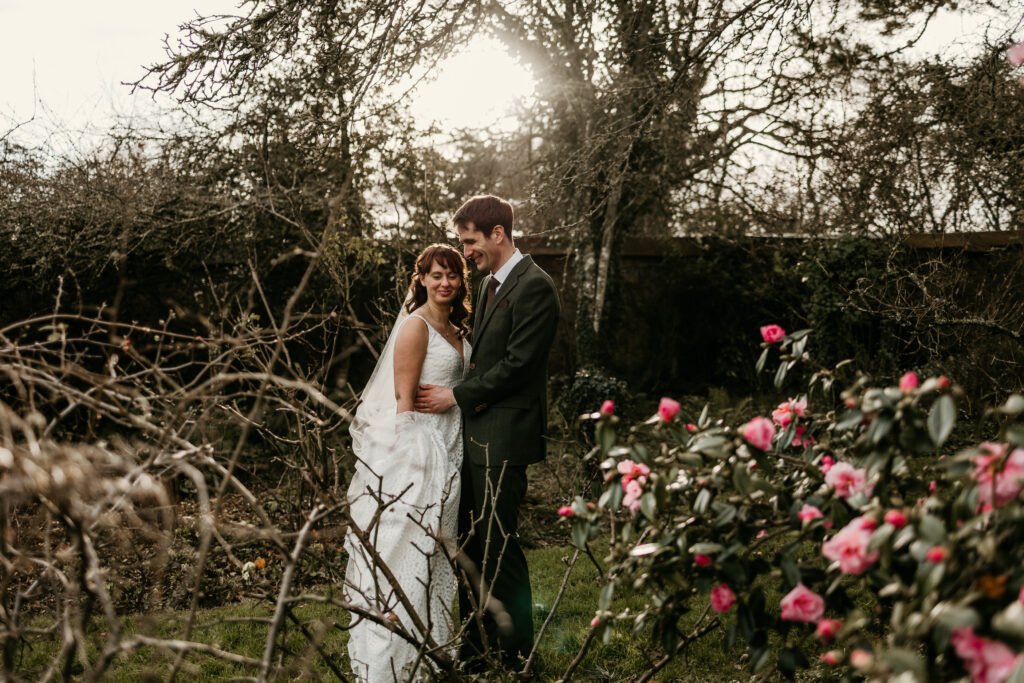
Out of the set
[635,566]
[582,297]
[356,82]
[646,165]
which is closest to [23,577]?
[356,82]

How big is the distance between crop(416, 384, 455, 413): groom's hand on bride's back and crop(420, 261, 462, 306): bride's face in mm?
396

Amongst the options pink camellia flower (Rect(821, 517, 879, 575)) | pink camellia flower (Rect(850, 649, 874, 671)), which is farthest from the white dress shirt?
pink camellia flower (Rect(850, 649, 874, 671))

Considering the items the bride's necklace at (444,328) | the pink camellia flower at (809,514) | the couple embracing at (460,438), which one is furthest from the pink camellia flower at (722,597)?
the bride's necklace at (444,328)

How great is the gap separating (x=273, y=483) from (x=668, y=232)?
6.05 meters

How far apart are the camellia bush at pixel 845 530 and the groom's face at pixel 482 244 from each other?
5.31ft

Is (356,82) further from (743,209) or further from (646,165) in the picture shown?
(743,209)

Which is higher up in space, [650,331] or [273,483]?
[650,331]

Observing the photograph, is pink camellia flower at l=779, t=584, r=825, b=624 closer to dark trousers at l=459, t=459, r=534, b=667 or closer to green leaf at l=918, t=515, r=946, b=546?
green leaf at l=918, t=515, r=946, b=546

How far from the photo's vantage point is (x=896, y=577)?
Answer: 1.63 meters

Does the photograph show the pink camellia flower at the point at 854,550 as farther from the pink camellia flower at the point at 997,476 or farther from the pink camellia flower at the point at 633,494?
the pink camellia flower at the point at 633,494

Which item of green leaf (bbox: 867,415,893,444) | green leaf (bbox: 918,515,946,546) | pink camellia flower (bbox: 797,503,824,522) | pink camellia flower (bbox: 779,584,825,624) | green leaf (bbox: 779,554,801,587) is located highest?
green leaf (bbox: 867,415,893,444)

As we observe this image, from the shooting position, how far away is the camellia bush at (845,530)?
1418mm

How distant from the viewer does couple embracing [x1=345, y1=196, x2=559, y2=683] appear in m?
3.54

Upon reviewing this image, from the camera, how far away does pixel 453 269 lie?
3781 mm
